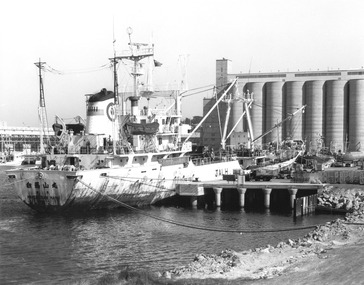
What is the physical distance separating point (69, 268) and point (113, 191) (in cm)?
1652

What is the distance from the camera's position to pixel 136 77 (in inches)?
2018

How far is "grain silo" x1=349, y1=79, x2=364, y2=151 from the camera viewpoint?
98.6 meters

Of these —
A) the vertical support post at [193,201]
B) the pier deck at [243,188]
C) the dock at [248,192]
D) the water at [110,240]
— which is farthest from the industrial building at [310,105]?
the water at [110,240]

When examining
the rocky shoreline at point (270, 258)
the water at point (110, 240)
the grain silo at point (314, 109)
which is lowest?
the water at point (110, 240)

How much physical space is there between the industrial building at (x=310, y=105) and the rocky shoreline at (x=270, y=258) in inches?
3055

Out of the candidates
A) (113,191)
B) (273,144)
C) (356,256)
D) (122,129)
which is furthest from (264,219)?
(273,144)

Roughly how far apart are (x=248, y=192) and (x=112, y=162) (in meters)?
12.9

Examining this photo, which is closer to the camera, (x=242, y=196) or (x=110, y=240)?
(x=110, y=240)

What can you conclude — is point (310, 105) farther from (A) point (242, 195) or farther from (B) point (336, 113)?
(A) point (242, 195)

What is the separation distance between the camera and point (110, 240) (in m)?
31.2

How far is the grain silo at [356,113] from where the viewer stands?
323 feet

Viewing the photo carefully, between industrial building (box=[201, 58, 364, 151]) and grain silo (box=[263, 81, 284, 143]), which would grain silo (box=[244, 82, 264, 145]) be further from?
grain silo (box=[263, 81, 284, 143])

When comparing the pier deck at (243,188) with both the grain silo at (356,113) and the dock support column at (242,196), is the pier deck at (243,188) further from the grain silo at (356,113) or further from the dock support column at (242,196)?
the grain silo at (356,113)

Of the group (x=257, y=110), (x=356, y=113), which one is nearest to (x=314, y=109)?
(x=356, y=113)
